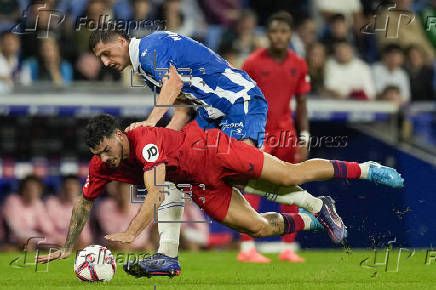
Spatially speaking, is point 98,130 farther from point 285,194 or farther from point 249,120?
point 285,194

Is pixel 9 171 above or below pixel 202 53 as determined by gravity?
below

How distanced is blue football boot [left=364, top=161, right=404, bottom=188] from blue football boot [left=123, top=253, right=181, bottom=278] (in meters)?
1.94

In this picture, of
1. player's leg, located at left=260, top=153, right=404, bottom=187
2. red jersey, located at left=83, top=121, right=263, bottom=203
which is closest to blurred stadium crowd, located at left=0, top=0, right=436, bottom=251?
red jersey, located at left=83, top=121, right=263, bottom=203

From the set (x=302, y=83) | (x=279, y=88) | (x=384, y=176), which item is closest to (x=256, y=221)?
(x=384, y=176)

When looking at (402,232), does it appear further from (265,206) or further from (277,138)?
(265,206)

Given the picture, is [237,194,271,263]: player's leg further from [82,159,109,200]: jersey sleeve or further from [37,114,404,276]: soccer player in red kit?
[82,159,109,200]: jersey sleeve

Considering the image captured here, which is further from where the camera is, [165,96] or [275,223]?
[275,223]

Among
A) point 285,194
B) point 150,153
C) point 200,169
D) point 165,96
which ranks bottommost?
point 285,194

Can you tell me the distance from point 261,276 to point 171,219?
1.16 meters

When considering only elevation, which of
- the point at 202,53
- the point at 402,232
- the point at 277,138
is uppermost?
the point at 202,53

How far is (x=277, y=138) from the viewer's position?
11484 millimetres

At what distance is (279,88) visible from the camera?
1156cm

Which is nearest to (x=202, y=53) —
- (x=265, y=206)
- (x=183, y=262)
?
(x=183, y=262)

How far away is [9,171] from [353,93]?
508cm
